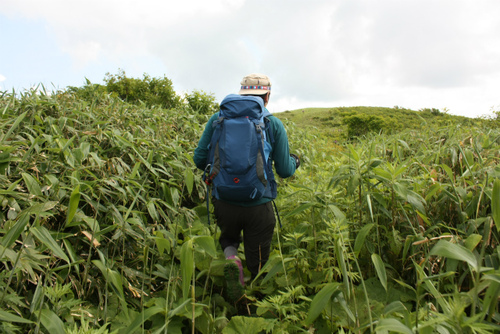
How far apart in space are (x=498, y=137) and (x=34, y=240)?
16.7 ft

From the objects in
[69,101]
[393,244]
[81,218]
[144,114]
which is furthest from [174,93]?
[393,244]

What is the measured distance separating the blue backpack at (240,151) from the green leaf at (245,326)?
0.78 m

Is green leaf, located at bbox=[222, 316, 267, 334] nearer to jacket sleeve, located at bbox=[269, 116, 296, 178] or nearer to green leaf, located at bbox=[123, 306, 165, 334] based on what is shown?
green leaf, located at bbox=[123, 306, 165, 334]

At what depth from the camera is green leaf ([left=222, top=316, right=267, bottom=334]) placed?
5.72 ft

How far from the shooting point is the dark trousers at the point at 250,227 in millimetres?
2375

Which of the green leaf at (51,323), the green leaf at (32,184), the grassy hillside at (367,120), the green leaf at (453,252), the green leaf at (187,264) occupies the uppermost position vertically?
the grassy hillside at (367,120)

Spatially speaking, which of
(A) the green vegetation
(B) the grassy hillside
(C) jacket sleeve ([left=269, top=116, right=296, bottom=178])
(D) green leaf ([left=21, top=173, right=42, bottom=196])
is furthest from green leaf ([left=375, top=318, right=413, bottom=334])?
(B) the grassy hillside

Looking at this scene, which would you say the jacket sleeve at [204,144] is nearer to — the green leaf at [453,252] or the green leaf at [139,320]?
the green leaf at [139,320]

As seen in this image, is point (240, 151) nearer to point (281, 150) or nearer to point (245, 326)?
point (281, 150)

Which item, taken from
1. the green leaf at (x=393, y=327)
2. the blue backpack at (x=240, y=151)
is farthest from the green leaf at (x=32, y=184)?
the green leaf at (x=393, y=327)

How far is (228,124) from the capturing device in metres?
2.18

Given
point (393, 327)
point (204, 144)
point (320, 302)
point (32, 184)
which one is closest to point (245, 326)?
point (320, 302)

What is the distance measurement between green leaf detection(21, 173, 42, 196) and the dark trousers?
122cm

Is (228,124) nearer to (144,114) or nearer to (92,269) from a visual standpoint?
(92,269)
